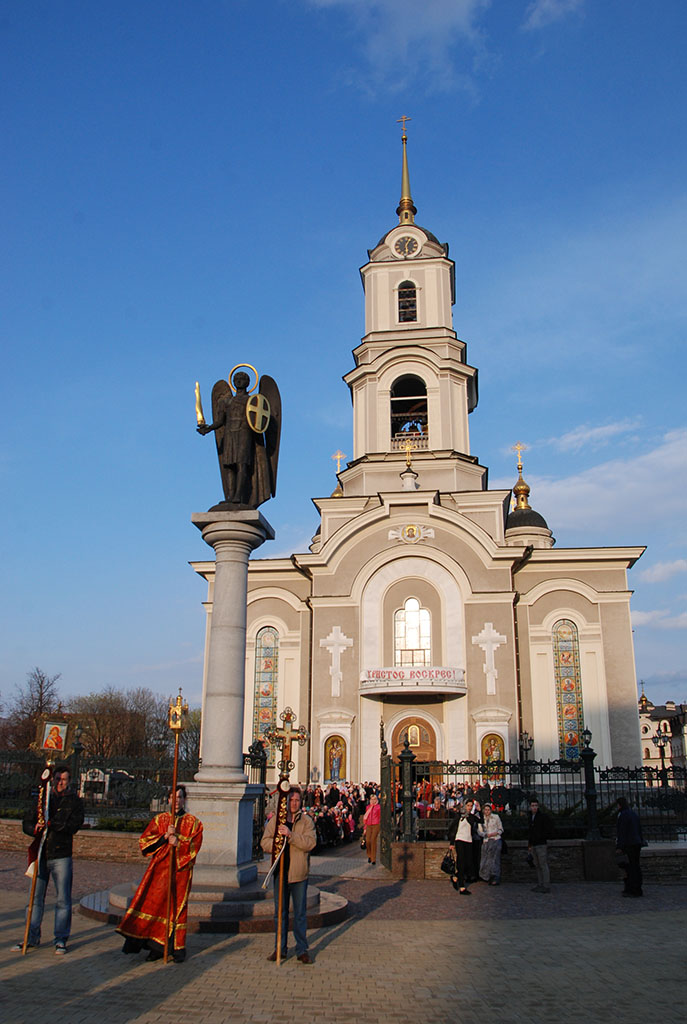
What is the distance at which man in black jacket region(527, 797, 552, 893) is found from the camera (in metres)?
12.8

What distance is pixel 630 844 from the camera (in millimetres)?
12273

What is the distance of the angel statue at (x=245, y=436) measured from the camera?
1192 centimetres

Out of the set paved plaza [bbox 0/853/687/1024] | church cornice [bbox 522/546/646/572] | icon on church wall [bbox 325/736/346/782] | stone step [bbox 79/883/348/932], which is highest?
church cornice [bbox 522/546/646/572]

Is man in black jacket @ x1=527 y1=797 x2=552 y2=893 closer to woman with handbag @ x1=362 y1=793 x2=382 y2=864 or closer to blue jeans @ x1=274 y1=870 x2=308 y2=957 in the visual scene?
woman with handbag @ x1=362 y1=793 x2=382 y2=864

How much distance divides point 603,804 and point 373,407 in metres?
16.1

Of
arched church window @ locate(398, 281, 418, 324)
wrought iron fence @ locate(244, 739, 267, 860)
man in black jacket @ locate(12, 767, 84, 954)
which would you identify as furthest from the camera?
arched church window @ locate(398, 281, 418, 324)

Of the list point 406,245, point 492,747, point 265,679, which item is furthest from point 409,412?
point 492,747

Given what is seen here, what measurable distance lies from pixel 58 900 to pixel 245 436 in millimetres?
6457

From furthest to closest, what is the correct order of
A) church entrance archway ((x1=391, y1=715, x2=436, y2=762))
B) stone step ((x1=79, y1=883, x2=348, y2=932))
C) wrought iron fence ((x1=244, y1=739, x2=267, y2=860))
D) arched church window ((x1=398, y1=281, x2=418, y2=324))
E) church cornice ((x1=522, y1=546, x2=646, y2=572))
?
arched church window ((x1=398, y1=281, x2=418, y2=324)) → church cornice ((x1=522, y1=546, x2=646, y2=572)) → church entrance archway ((x1=391, y1=715, x2=436, y2=762)) → wrought iron fence ((x1=244, y1=739, x2=267, y2=860)) → stone step ((x1=79, y1=883, x2=348, y2=932))

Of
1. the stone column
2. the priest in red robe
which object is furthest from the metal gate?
the priest in red robe

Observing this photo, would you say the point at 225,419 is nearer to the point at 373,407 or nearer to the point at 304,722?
the point at 304,722

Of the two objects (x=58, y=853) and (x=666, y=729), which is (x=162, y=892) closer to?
(x=58, y=853)

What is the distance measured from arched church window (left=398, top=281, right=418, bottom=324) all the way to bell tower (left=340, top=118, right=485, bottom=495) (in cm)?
4

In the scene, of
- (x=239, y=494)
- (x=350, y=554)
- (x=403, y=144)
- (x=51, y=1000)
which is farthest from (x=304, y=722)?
(x=403, y=144)
